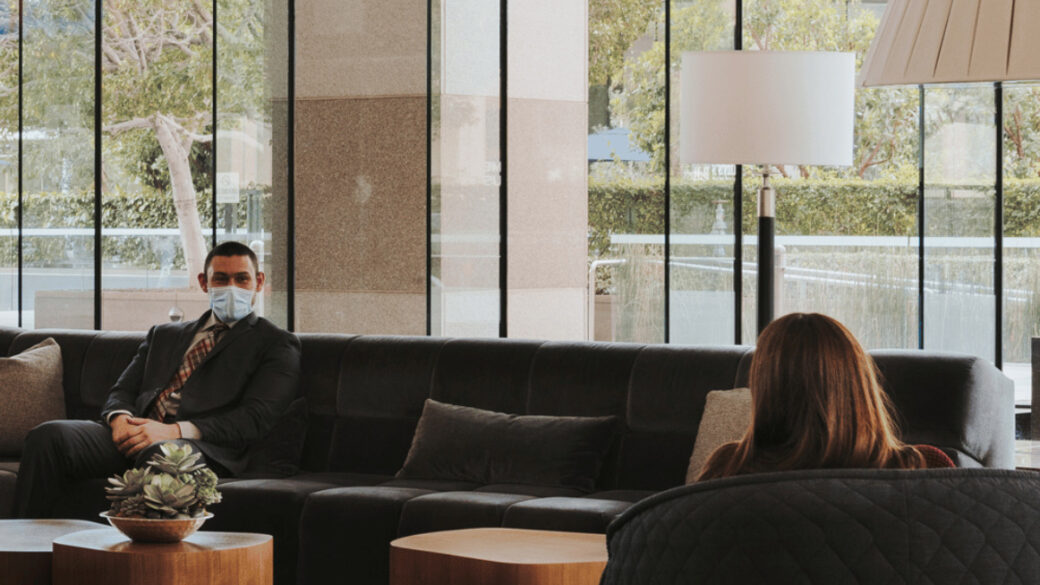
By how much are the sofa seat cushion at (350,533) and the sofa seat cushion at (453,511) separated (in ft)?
0.17

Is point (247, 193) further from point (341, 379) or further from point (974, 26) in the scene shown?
point (974, 26)

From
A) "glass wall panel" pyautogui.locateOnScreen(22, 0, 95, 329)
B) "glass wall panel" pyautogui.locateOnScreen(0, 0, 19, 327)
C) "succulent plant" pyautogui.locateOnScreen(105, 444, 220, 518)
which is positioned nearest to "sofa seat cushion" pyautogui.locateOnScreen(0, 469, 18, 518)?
"succulent plant" pyautogui.locateOnScreen(105, 444, 220, 518)

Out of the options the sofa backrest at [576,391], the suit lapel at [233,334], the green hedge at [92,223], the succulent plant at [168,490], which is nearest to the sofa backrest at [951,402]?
the sofa backrest at [576,391]

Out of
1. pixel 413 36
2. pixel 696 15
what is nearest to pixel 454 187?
pixel 413 36

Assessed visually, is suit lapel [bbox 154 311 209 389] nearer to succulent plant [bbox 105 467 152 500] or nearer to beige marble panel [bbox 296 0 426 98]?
succulent plant [bbox 105 467 152 500]

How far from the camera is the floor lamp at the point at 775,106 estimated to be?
4.68 metres

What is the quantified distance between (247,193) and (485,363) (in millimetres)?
2929

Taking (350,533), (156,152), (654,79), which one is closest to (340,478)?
(350,533)

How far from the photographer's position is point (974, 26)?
1230 mm

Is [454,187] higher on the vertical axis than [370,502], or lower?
higher

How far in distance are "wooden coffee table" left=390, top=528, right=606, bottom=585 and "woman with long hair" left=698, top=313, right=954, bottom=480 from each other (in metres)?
1.27

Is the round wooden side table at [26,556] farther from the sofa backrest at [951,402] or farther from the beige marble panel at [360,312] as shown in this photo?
the beige marble panel at [360,312]

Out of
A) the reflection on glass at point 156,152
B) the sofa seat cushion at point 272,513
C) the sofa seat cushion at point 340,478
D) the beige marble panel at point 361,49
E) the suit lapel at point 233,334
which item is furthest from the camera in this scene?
the reflection on glass at point 156,152

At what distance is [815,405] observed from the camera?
215 cm
